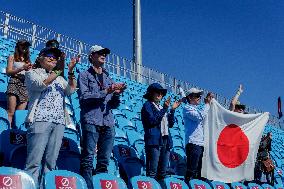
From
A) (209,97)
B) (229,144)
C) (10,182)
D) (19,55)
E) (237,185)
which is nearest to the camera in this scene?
(10,182)

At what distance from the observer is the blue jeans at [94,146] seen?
12.2ft

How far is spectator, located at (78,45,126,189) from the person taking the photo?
149 inches

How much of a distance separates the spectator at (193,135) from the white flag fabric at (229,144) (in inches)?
6.3

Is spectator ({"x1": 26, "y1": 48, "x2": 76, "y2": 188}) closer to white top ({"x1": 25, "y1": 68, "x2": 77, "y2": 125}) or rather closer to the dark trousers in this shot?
white top ({"x1": 25, "y1": 68, "x2": 77, "y2": 125})

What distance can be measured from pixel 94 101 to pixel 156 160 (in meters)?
1.10

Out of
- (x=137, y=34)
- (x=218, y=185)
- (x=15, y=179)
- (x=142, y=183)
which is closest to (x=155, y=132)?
(x=142, y=183)

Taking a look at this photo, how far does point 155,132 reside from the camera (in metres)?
4.61

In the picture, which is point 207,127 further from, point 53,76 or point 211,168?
point 53,76

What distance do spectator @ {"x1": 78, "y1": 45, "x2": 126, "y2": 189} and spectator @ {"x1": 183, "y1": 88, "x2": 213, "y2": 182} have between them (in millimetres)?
1381

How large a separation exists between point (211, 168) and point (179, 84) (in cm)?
1138

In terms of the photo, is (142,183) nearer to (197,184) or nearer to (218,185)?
(197,184)

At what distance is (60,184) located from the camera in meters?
3.02

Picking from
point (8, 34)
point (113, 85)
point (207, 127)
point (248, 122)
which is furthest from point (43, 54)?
point (8, 34)

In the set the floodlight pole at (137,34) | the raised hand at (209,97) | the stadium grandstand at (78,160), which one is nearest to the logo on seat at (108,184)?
the stadium grandstand at (78,160)
